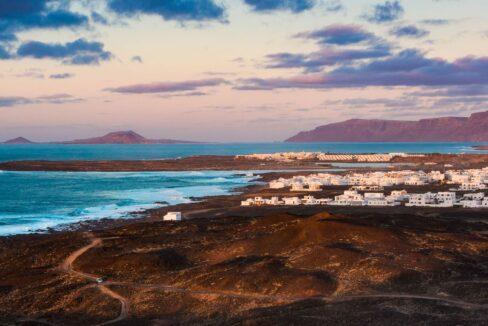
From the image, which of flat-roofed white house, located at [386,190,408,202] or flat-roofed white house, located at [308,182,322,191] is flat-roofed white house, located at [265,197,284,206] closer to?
flat-roofed white house, located at [386,190,408,202]

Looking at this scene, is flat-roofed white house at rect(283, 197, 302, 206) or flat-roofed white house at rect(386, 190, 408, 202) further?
flat-roofed white house at rect(283, 197, 302, 206)

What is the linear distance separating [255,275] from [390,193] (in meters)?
57.2

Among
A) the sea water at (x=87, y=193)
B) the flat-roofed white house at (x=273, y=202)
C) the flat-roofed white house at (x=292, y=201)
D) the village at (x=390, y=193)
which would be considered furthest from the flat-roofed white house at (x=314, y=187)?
the flat-roofed white house at (x=273, y=202)

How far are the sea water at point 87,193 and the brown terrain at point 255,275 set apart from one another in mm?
17286

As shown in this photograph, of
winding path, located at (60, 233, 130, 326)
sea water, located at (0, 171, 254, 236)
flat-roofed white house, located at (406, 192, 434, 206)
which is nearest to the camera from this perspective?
winding path, located at (60, 233, 130, 326)

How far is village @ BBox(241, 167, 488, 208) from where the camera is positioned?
8038 centimetres

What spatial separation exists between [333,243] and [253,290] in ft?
37.6

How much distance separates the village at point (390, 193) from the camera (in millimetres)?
80375

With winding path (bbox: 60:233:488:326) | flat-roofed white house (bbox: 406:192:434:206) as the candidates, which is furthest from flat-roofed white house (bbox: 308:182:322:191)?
winding path (bbox: 60:233:488:326)

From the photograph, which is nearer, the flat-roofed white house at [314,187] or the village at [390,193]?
the village at [390,193]

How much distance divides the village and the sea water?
14238mm

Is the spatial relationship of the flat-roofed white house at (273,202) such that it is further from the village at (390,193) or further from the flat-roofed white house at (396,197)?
the flat-roofed white house at (396,197)

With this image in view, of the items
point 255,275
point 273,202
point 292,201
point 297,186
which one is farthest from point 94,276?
point 297,186

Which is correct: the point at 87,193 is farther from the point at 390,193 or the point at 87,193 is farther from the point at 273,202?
the point at 390,193
